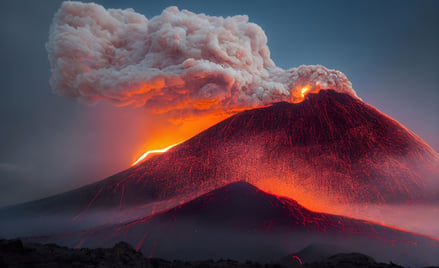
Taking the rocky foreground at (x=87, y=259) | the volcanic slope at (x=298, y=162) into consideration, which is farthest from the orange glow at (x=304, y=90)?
the rocky foreground at (x=87, y=259)

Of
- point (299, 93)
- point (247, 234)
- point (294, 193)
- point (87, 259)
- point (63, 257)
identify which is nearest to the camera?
point (63, 257)

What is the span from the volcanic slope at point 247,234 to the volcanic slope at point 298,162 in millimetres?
1671

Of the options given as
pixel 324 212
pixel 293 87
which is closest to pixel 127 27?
pixel 293 87

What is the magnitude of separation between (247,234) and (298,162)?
21.6 ft

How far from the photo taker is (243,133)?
17344mm

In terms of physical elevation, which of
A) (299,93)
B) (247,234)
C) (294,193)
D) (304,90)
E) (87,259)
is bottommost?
(247,234)

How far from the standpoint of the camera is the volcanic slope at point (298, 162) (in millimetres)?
13266

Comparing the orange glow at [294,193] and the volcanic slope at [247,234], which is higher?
Answer: the orange glow at [294,193]

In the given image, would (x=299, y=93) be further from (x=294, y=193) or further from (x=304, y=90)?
(x=294, y=193)

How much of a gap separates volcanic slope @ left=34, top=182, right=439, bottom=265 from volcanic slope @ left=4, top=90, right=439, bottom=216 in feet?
5.48

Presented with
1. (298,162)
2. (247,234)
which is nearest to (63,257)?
(247,234)

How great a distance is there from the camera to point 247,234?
10.9 meters

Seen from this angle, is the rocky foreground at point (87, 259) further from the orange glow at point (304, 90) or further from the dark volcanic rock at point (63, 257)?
the orange glow at point (304, 90)

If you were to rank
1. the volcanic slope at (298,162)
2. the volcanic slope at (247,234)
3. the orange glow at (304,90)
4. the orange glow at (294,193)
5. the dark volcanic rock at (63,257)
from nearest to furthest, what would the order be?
the dark volcanic rock at (63,257), the volcanic slope at (247,234), the orange glow at (294,193), the volcanic slope at (298,162), the orange glow at (304,90)
